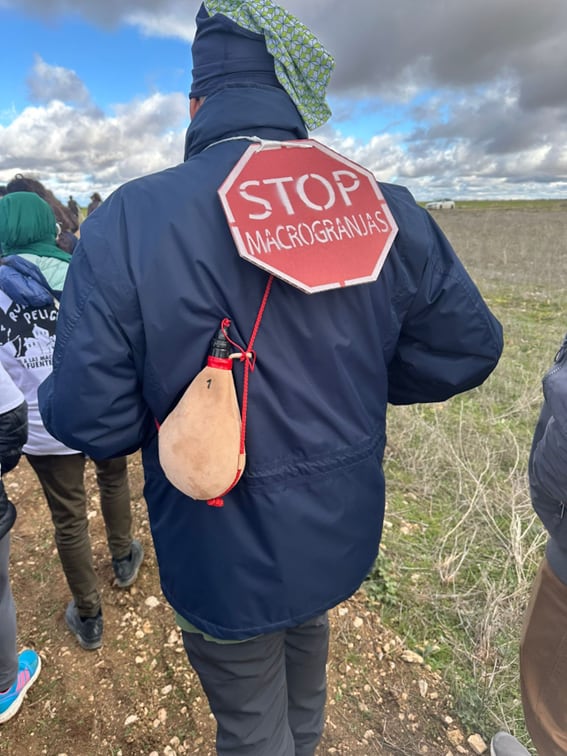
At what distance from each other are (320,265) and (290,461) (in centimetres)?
45

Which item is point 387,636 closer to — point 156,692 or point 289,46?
point 156,692

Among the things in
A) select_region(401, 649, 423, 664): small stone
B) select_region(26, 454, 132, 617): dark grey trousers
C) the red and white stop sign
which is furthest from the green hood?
select_region(401, 649, 423, 664): small stone

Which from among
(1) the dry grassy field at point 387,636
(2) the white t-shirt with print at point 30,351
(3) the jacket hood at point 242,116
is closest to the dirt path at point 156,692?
(1) the dry grassy field at point 387,636

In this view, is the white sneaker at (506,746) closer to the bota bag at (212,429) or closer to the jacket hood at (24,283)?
the bota bag at (212,429)

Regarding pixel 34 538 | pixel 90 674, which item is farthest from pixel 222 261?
pixel 34 538

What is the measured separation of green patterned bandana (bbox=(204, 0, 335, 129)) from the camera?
3.72 feet

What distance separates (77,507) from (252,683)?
1.23 m

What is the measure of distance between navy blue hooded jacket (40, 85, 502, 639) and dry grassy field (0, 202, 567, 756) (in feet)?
3.72

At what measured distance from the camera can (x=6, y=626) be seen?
182 cm

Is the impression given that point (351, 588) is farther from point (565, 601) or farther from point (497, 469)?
point (497, 469)

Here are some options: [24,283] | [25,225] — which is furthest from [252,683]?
[25,225]

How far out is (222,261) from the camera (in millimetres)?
1031

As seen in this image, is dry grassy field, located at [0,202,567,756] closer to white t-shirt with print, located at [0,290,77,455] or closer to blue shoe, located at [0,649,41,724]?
blue shoe, located at [0,649,41,724]

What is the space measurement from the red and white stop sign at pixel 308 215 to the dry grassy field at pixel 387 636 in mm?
1937
